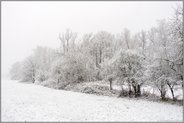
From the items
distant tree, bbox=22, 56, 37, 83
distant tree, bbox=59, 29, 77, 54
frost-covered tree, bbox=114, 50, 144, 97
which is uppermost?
distant tree, bbox=59, 29, 77, 54

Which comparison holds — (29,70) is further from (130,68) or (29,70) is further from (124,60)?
(130,68)

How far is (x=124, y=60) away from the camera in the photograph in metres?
18.7

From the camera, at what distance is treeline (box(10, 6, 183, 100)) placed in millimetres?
14163

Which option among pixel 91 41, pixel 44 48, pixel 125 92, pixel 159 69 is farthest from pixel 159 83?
pixel 44 48

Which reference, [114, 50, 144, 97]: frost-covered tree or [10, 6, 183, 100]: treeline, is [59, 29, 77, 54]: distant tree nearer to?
[10, 6, 183, 100]: treeline

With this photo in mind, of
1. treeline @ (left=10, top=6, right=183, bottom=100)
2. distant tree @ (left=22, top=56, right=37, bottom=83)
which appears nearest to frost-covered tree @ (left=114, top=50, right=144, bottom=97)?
treeline @ (left=10, top=6, right=183, bottom=100)

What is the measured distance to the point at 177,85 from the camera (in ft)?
47.7

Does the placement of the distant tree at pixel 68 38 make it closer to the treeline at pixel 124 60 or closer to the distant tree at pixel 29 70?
the treeline at pixel 124 60

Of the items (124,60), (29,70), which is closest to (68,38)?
(29,70)

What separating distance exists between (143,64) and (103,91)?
265 inches

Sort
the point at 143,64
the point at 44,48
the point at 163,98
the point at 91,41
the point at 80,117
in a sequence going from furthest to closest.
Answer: the point at 44,48
the point at 91,41
the point at 143,64
the point at 163,98
the point at 80,117

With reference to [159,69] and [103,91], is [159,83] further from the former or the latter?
[103,91]

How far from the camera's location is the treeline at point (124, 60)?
14163 millimetres

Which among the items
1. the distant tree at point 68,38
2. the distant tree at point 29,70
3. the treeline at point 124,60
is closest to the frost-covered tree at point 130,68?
the treeline at point 124,60
